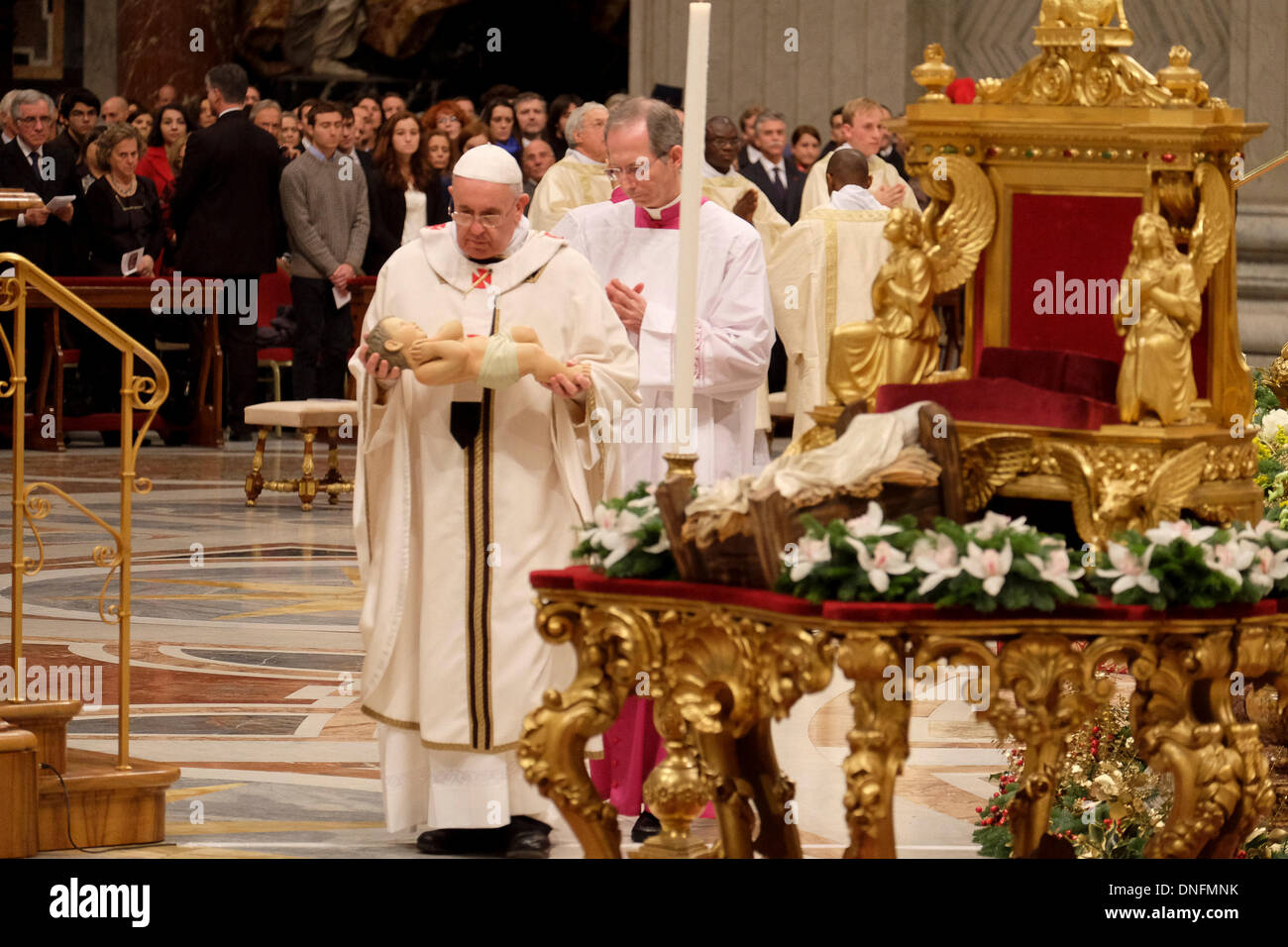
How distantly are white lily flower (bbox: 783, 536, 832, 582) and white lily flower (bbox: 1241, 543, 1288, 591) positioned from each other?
61 cm

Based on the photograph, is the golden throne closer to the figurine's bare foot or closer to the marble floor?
the figurine's bare foot

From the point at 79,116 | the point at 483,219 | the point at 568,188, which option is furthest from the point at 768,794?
the point at 79,116

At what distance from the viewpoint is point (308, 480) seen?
41.7 feet

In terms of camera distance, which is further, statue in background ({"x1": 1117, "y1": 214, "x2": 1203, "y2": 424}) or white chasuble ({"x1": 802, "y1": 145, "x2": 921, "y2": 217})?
white chasuble ({"x1": 802, "y1": 145, "x2": 921, "y2": 217})

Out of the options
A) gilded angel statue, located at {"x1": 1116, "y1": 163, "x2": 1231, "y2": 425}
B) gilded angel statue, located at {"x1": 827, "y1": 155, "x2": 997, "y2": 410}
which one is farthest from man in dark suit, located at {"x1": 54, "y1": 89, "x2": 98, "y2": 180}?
gilded angel statue, located at {"x1": 1116, "y1": 163, "x2": 1231, "y2": 425}

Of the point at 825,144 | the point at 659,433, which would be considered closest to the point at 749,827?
the point at 659,433

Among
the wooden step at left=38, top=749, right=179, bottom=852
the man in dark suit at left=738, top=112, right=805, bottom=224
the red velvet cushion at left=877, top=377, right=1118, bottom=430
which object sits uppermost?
the man in dark suit at left=738, top=112, right=805, bottom=224

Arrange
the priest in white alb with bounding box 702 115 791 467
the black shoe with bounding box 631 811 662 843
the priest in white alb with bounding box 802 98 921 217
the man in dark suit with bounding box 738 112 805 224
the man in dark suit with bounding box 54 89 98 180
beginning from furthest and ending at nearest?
the man in dark suit with bounding box 54 89 98 180, the man in dark suit with bounding box 738 112 805 224, the priest in white alb with bounding box 802 98 921 217, the priest in white alb with bounding box 702 115 791 467, the black shoe with bounding box 631 811 662 843

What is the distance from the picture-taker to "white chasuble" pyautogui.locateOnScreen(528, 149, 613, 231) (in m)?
13.1

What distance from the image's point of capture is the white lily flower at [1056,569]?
335 cm

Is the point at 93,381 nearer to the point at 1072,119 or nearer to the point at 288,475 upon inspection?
the point at 288,475
